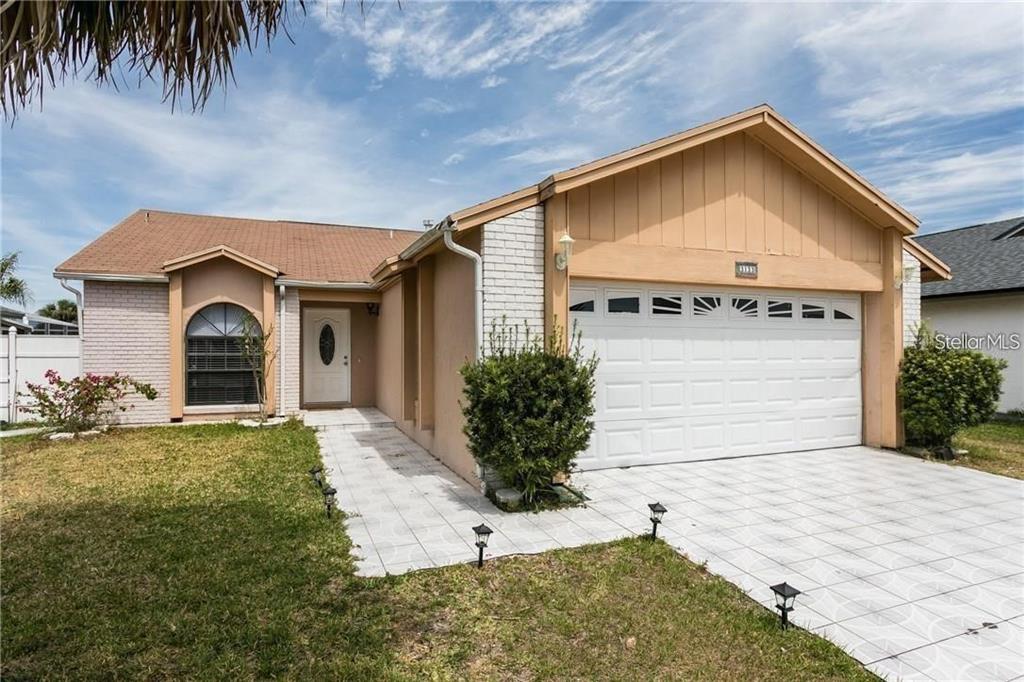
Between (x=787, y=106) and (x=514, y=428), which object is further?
(x=787, y=106)

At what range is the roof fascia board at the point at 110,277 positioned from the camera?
404 inches

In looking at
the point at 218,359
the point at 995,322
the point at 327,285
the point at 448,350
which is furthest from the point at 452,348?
the point at 995,322

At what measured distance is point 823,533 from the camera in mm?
4914

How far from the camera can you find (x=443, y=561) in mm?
4320

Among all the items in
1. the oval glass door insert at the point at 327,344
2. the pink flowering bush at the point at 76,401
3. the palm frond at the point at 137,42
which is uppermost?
the palm frond at the point at 137,42

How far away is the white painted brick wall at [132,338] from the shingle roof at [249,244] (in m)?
0.49

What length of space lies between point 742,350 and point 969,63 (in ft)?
18.6

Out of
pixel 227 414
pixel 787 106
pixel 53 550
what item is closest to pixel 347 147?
pixel 227 414

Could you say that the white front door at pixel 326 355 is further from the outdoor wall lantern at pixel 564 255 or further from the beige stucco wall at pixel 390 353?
the outdoor wall lantern at pixel 564 255

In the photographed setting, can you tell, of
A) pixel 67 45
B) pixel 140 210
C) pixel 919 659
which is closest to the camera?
pixel 67 45

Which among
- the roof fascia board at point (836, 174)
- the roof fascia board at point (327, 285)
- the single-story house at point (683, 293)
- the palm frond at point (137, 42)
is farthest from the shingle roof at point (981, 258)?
the palm frond at point (137, 42)

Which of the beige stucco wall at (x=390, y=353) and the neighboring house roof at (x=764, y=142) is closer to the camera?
the neighboring house roof at (x=764, y=142)

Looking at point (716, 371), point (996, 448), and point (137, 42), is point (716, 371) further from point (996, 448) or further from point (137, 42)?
point (137, 42)

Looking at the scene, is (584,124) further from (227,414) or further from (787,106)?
(227,414)
